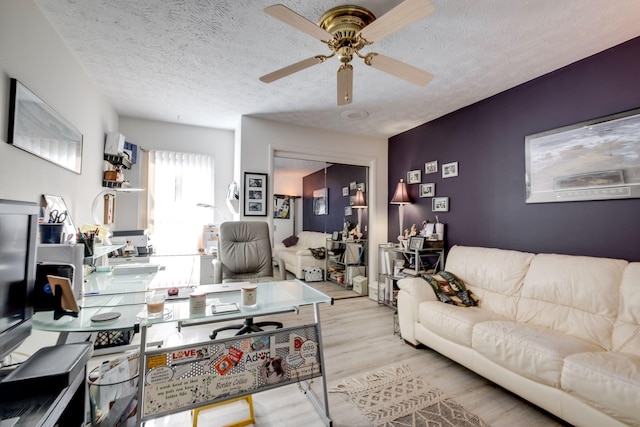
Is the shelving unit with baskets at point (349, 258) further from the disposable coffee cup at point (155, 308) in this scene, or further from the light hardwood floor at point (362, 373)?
the disposable coffee cup at point (155, 308)

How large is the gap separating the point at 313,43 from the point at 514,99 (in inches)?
82.1

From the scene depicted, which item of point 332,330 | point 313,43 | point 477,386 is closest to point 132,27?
point 313,43

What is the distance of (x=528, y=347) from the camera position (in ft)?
5.57

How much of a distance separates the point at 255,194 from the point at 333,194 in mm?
1354

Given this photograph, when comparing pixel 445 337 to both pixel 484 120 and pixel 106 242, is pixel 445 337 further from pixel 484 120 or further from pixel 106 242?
pixel 106 242

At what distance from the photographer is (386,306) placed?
374cm

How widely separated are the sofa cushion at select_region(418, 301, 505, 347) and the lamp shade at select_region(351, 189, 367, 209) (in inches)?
80.7

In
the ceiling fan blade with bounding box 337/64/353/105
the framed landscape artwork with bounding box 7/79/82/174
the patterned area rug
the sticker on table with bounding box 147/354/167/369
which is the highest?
the ceiling fan blade with bounding box 337/64/353/105

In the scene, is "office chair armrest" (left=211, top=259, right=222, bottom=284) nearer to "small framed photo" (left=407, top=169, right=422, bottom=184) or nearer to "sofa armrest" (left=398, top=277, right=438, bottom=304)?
"sofa armrest" (left=398, top=277, right=438, bottom=304)

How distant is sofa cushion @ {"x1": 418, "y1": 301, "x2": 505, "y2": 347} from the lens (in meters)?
2.07

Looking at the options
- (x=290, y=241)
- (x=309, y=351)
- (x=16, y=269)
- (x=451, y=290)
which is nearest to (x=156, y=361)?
(x=16, y=269)

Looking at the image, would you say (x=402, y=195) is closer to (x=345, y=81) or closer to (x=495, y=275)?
(x=495, y=275)

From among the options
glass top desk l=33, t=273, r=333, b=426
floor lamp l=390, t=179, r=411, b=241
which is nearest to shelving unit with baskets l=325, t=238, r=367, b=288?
floor lamp l=390, t=179, r=411, b=241

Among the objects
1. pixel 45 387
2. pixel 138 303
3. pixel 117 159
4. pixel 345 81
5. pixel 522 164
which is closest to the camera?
pixel 45 387
